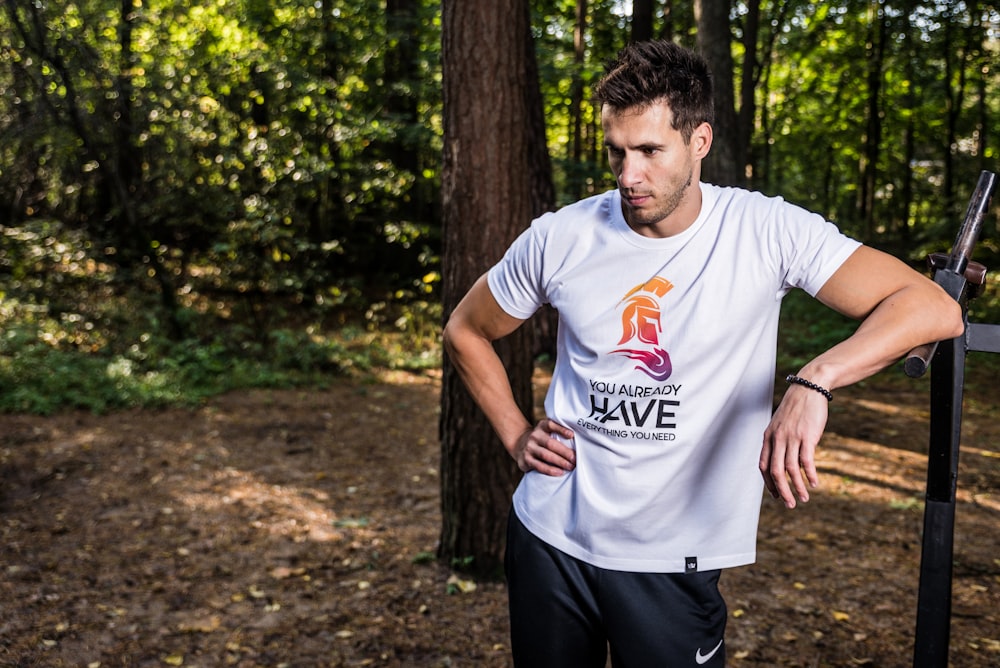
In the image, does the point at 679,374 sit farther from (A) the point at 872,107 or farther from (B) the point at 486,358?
(A) the point at 872,107

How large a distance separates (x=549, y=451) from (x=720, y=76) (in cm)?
765

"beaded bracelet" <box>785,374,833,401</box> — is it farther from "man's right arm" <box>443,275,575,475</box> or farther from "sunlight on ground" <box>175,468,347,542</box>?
"sunlight on ground" <box>175,468,347,542</box>

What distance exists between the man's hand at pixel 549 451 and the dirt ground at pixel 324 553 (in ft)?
7.68

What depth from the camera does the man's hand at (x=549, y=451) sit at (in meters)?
2.20

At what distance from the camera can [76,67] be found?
1002 cm

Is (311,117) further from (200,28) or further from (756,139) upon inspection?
→ (756,139)

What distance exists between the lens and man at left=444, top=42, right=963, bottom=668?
Answer: 2.05 metres

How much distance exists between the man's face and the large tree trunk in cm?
256

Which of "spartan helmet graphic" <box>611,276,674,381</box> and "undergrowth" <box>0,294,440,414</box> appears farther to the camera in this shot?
"undergrowth" <box>0,294,440,414</box>

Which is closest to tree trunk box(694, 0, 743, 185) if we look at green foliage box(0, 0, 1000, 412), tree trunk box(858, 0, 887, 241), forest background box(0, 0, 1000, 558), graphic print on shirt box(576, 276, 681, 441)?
forest background box(0, 0, 1000, 558)

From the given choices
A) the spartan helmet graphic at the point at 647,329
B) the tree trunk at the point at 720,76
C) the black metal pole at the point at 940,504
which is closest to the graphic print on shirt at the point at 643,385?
the spartan helmet graphic at the point at 647,329

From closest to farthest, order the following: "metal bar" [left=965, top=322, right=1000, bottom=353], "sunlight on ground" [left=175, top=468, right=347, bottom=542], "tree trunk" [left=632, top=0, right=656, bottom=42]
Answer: "metal bar" [left=965, top=322, right=1000, bottom=353] → "sunlight on ground" [left=175, top=468, right=347, bottom=542] → "tree trunk" [left=632, top=0, right=656, bottom=42]

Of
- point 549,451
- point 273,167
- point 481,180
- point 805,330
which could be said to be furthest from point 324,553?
point 805,330

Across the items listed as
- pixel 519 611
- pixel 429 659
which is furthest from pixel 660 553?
pixel 429 659
